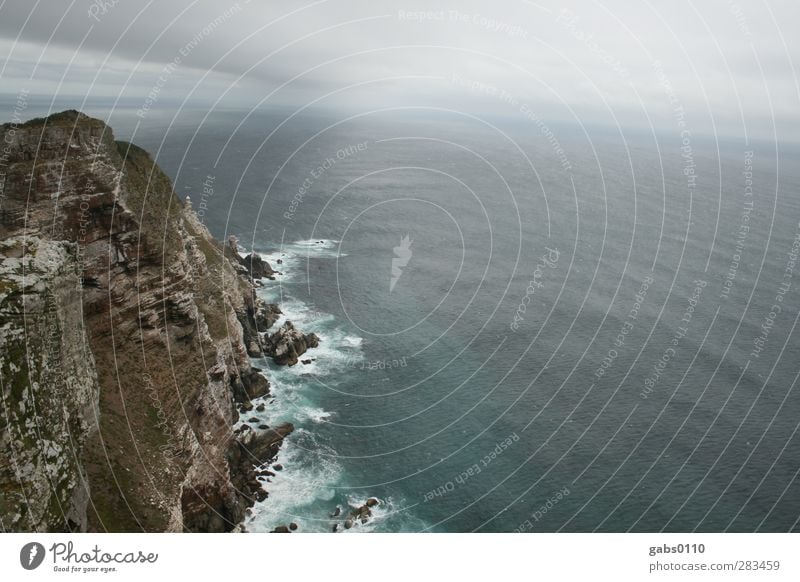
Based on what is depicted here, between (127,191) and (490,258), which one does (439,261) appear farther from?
(127,191)

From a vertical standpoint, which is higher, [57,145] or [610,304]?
[57,145]

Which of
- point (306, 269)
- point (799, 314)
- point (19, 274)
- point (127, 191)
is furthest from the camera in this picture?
point (306, 269)

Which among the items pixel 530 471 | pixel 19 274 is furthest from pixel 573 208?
pixel 19 274
